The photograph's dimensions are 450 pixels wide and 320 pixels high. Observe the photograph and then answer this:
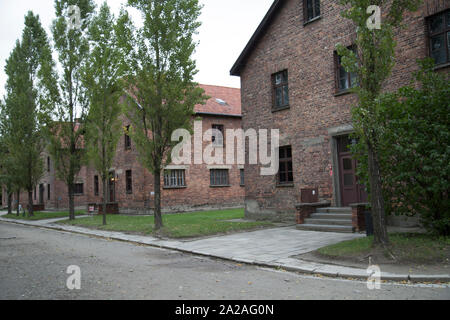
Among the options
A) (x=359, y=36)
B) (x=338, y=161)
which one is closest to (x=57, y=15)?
(x=338, y=161)

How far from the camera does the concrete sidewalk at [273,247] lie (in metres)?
6.99

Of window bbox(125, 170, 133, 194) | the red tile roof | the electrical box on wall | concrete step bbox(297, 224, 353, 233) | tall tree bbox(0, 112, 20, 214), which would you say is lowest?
concrete step bbox(297, 224, 353, 233)

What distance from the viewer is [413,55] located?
11883mm

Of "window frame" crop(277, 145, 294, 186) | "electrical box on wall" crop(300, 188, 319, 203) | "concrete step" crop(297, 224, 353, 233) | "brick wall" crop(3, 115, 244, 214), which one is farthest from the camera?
"brick wall" crop(3, 115, 244, 214)

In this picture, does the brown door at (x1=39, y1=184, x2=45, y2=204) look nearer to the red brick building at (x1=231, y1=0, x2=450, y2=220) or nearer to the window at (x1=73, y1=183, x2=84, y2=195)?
the window at (x1=73, y1=183, x2=84, y2=195)

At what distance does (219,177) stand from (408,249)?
20.0 meters

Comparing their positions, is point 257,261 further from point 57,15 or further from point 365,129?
point 57,15

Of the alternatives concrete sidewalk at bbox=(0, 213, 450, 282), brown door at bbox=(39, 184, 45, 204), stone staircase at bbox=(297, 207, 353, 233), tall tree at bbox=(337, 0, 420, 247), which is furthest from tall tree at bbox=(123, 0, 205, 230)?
brown door at bbox=(39, 184, 45, 204)

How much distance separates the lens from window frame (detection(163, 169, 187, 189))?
2533cm

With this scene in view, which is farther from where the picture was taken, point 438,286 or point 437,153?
point 437,153

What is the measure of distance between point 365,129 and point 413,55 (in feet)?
17.2

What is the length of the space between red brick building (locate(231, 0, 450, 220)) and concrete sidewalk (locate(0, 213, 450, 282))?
237cm

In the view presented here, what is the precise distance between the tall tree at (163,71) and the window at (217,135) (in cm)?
1242

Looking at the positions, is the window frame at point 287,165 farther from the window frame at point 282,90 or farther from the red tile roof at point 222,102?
the red tile roof at point 222,102
